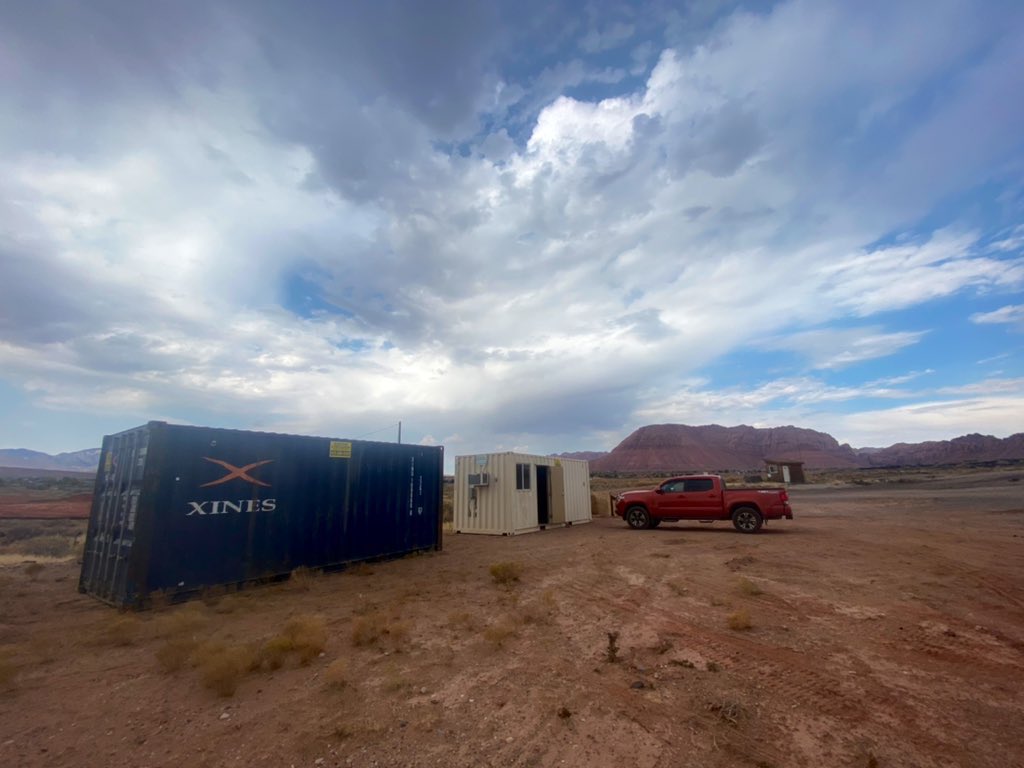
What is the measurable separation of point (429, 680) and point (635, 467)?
151 m

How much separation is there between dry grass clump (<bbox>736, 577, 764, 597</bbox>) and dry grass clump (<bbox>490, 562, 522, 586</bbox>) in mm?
4153

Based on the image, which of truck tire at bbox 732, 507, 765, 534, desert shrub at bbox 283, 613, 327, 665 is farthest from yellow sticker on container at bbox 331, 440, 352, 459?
truck tire at bbox 732, 507, 765, 534

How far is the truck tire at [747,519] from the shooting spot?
635 inches

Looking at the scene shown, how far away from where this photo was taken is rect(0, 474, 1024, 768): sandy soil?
3914 mm

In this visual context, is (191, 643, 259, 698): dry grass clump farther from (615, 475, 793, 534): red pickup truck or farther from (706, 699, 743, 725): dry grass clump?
(615, 475, 793, 534): red pickup truck

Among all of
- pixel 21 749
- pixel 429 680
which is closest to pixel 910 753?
pixel 429 680

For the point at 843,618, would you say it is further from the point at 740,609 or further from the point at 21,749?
the point at 21,749

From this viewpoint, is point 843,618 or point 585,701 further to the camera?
point 843,618

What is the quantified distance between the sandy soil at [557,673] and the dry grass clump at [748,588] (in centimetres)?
7

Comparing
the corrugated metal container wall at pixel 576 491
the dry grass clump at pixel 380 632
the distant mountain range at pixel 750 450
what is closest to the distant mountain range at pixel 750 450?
the distant mountain range at pixel 750 450

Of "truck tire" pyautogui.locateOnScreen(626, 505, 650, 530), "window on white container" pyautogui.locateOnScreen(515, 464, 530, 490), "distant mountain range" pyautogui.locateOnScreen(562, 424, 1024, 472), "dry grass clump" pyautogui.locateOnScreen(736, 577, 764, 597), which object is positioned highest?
"distant mountain range" pyautogui.locateOnScreen(562, 424, 1024, 472)

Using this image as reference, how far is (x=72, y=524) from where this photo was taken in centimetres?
2119

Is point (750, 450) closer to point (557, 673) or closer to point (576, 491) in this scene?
point (576, 491)

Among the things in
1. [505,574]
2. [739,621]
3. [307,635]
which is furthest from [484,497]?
[739,621]
